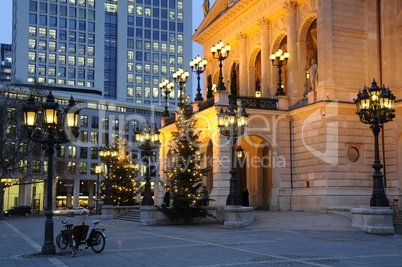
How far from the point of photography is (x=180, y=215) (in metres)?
31.1

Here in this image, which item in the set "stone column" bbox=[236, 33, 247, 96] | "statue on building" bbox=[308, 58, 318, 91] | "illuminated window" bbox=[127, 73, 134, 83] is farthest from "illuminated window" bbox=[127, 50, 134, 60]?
"statue on building" bbox=[308, 58, 318, 91]

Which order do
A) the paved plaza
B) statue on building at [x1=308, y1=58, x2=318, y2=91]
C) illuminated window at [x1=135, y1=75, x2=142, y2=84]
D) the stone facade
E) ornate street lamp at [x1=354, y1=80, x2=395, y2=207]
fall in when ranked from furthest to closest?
1. illuminated window at [x1=135, y1=75, x2=142, y2=84]
2. statue on building at [x1=308, y1=58, x2=318, y2=91]
3. the stone facade
4. ornate street lamp at [x1=354, y1=80, x2=395, y2=207]
5. the paved plaza

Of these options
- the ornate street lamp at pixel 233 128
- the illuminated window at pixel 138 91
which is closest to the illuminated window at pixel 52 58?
the illuminated window at pixel 138 91

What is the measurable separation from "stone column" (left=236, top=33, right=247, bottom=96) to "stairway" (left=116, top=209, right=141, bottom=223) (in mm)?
14014

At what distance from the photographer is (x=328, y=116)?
33.8 m

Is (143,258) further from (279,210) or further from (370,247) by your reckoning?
(279,210)

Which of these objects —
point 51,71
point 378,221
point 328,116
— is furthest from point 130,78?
point 378,221

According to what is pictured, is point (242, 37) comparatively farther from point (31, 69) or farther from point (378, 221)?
point (31, 69)

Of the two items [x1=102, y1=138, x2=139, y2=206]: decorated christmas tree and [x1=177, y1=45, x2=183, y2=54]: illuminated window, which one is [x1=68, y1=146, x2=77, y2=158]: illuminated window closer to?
[x1=177, y1=45, x2=183, y2=54]: illuminated window

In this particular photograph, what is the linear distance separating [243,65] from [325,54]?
502 inches

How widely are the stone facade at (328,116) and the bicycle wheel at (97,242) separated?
61.3 feet

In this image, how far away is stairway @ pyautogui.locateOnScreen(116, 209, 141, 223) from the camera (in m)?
37.5

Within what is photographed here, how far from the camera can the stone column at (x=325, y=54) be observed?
34.1 m

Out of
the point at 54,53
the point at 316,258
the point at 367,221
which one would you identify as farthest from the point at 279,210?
the point at 54,53
